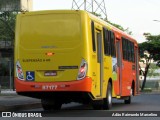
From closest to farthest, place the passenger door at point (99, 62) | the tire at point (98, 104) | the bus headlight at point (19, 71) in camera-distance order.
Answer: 1. the bus headlight at point (19, 71)
2. the passenger door at point (99, 62)
3. the tire at point (98, 104)

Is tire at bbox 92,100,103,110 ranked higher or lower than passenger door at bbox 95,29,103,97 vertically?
lower

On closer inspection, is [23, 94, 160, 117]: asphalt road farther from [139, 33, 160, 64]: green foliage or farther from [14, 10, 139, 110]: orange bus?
[139, 33, 160, 64]: green foliage

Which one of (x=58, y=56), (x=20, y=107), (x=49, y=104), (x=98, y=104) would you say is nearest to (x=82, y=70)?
(x=58, y=56)

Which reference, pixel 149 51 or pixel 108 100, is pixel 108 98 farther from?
pixel 149 51

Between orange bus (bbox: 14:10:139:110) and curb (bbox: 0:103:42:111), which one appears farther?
curb (bbox: 0:103:42:111)

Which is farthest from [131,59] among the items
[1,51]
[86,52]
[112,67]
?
[1,51]

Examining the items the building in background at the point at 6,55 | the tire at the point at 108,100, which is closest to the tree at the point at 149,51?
the building in background at the point at 6,55

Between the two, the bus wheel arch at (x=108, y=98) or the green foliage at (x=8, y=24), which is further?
the green foliage at (x=8, y=24)

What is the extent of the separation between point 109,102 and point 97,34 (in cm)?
281

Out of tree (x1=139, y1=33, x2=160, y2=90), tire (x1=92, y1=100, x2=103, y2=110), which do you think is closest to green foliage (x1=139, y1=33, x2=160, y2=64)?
tree (x1=139, y1=33, x2=160, y2=90)

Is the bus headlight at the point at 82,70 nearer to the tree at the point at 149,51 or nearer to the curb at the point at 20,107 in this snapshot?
the curb at the point at 20,107

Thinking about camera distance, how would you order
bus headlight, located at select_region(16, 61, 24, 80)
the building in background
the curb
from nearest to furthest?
bus headlight, located at select_region(16, 61, 24, 80), the curb, the building in background

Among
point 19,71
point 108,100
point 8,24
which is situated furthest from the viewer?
point 8,24

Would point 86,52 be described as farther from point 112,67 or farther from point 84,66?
point 112,67
